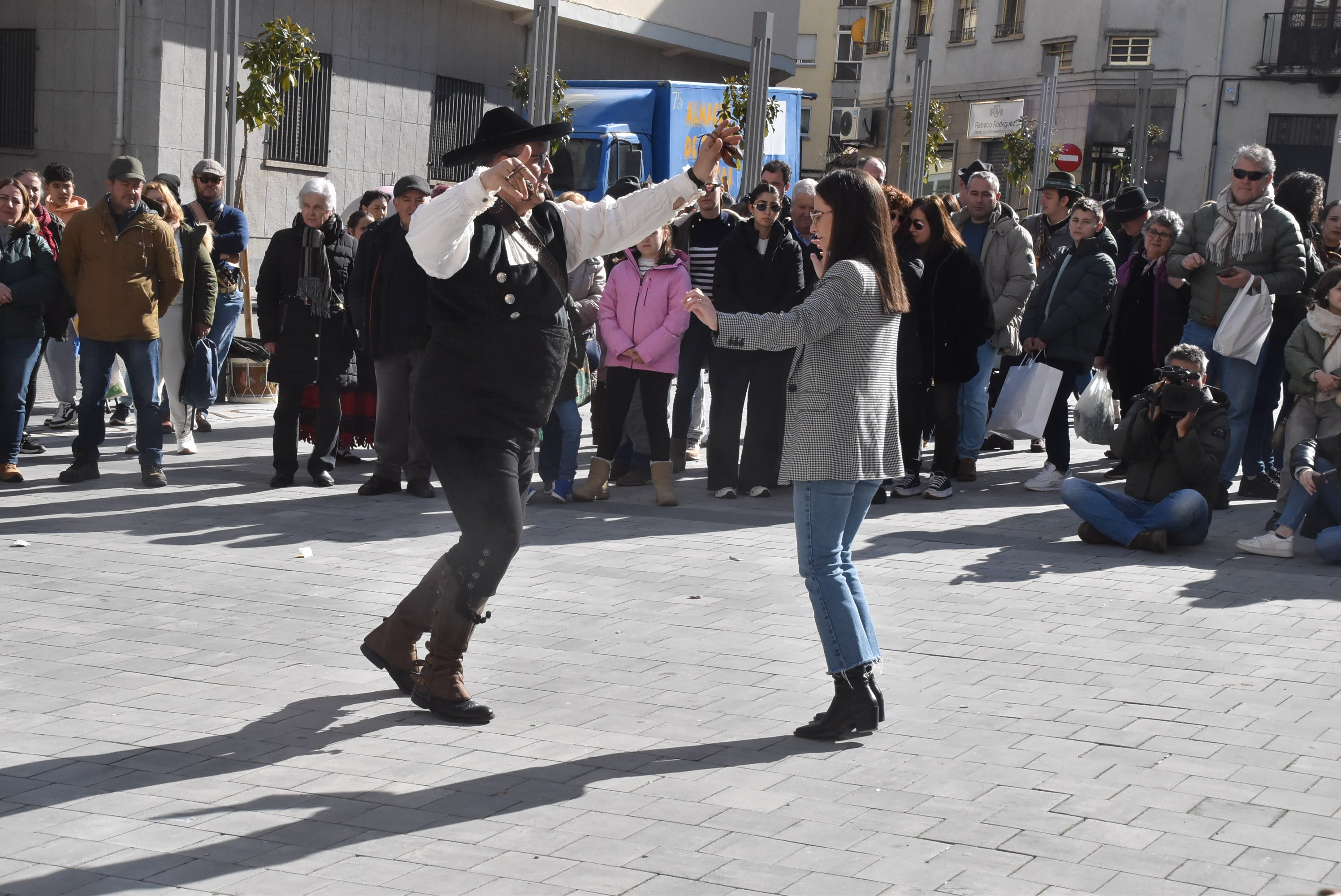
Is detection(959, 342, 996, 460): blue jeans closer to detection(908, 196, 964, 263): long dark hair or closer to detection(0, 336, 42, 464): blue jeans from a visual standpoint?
detection(908, 196, 964, 263): long dark hair

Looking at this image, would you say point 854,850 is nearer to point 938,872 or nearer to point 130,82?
point 938,872

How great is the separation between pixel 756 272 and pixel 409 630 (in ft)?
17.1

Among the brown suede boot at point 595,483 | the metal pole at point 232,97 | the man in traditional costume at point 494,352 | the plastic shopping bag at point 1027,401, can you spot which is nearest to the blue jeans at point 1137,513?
the plastic shopping bag at point 1027,401

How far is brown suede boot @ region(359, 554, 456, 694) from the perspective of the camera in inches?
224

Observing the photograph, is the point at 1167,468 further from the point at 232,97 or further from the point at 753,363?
the point at 232,97

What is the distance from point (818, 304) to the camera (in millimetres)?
5453

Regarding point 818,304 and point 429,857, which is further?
point 818,304

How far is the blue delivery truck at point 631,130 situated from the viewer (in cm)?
2178

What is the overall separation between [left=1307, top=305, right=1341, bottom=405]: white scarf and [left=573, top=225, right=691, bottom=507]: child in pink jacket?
12.7 ft

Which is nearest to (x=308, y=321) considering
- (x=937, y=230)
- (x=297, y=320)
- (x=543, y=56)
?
(x=297, y=320)

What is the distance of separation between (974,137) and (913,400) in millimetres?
36811

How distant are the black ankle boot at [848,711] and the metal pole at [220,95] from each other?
13.2 metres

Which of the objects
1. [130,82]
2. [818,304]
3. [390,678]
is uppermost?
[130,82]

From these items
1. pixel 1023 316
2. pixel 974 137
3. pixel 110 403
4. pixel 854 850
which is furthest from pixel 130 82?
pixel 974 137
